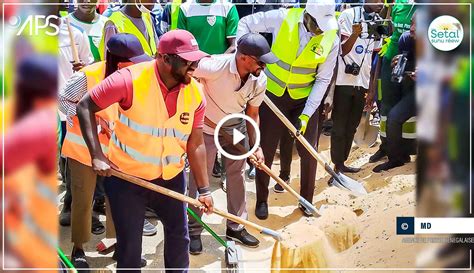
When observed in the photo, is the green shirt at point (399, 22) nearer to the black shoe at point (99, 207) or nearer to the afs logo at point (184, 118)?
the afs logo at point (184, 118)

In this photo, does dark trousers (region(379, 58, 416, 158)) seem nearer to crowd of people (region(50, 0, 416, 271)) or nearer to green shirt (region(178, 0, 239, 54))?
crowd of people (region(50, 0, 416, 271))

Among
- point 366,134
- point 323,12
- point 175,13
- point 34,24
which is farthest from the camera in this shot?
point 175,13

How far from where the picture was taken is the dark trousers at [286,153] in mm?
4602

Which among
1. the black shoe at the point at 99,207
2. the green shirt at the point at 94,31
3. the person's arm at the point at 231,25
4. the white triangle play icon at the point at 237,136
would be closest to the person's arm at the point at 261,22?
the person's arm at the point at 231,25

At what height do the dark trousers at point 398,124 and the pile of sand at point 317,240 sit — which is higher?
the dark trousers at point 398,124

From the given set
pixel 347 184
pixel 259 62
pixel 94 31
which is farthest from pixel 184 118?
pixel 347 184

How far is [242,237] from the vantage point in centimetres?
432

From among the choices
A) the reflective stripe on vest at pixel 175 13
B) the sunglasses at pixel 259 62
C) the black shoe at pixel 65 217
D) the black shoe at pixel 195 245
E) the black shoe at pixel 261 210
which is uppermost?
the reflective stripe on vest at pixel 175 13

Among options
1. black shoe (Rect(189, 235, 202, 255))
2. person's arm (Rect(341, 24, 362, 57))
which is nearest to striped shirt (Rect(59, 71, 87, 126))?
black shoe (Rect(189, 235, 202, 255))

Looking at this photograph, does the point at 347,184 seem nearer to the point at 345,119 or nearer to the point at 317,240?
the point at 345,119

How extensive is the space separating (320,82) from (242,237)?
108cm

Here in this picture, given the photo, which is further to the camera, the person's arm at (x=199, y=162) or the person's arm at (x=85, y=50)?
the person's arm at (x=85, y=50)

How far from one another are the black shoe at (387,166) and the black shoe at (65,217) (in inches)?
73.0

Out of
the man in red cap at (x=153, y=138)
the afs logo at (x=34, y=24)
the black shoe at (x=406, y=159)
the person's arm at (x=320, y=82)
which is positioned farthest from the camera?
the person's arm at (x=320, y=82)
